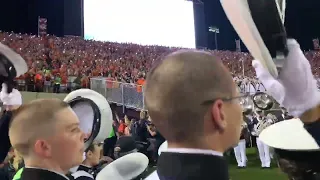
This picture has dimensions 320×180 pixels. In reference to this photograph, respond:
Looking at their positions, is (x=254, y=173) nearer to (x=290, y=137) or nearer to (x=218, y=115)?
(x=290, y=137)

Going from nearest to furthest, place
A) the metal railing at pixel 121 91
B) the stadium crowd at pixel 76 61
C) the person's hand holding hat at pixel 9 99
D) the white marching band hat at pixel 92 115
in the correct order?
the person's hand holding hat at pixel 9 99, the white marching band hat at pixel 92 115, the metal railing at pixel 121 91, the stadium crowd at pixel 76 61

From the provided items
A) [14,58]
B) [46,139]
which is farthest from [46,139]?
[14,58]

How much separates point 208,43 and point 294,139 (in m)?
28.9

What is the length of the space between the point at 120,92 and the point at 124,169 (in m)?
10.3

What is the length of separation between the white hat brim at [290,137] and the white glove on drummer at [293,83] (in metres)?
0.17

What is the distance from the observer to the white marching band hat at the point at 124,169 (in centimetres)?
204

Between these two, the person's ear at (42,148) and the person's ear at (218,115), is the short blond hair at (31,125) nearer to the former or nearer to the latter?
the person's ear at (42,148)

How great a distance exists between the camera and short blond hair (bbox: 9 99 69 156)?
1665 mm

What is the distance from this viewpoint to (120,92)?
40.4ft

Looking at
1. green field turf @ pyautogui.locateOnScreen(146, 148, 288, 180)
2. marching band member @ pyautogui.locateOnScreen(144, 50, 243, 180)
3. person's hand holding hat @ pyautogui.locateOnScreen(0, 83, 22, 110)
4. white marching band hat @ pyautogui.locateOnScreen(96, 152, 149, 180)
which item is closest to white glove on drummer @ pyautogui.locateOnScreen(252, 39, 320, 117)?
marching band member @ pyautogui.locateOnScreen(144, 50, 243, 180)

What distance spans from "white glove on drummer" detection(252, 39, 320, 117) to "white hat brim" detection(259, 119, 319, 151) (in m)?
0.17

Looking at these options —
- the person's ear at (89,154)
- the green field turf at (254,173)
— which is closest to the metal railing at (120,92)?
the green field turf at (254,173)

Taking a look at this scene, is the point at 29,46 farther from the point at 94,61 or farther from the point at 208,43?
the point at 208,43

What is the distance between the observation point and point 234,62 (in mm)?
21859
